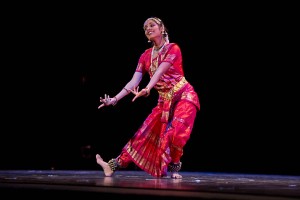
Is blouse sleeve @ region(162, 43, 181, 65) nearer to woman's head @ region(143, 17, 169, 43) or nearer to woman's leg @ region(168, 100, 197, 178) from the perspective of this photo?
woman's head @ region(143, 17, 169, 43)

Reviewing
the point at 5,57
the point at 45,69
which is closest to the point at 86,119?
the point at 45,69

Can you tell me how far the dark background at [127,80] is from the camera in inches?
193

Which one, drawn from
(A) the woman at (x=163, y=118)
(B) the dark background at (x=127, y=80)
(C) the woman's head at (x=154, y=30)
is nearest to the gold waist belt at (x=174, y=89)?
(A) the woman at (x=163, y=118)

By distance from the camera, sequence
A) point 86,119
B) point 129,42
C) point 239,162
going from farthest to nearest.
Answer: point 86,119
point 129,42
point 239,162

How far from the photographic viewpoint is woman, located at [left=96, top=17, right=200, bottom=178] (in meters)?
3.57

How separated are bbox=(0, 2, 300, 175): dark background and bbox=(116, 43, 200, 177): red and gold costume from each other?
1.48 m

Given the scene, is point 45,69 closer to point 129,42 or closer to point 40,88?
point 40,88

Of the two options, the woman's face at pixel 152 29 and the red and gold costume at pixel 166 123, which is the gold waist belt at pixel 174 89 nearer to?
the red and gold costume at pixel 166 123

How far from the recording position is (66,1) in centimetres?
591

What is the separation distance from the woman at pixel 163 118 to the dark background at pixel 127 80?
4.85 feet

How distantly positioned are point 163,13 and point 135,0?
0.40 metres

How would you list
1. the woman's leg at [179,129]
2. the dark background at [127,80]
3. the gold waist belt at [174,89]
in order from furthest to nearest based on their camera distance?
the dark background at [127,80], the gold waist belt at [174,89], the woman's leg at [179,129]

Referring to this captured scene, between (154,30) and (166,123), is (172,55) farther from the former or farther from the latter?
(166,123)

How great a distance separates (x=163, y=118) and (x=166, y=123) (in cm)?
5
